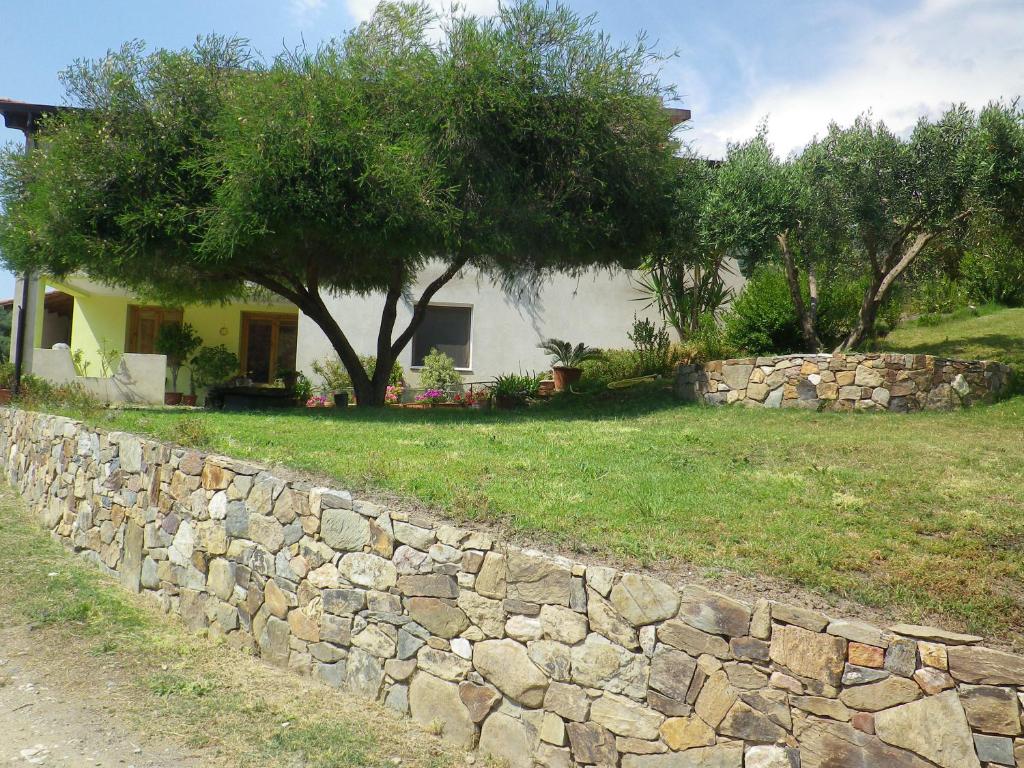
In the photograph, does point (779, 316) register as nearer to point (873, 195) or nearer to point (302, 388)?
point (873, 195)

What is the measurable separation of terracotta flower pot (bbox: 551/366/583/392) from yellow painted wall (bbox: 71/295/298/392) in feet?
24.2

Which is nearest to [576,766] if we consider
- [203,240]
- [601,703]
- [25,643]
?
[601,703]

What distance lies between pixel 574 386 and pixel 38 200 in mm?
8369

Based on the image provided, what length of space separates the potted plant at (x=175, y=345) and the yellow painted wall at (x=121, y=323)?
27 centimetres

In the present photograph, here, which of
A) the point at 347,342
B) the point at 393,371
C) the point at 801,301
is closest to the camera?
the point at 801,301

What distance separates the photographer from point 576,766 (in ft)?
14.2

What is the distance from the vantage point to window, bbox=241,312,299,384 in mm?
21375

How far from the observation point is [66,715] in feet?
17.5

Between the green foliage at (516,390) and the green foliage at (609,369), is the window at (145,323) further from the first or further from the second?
the green foliage at (609,369)

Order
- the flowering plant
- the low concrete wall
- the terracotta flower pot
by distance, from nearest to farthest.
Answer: the flowering plant < the terracotta flower pot < the low concrete wall

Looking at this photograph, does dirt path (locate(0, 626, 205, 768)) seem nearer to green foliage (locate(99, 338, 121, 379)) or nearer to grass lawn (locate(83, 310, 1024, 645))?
grass lawn (locate(83, 310, 1024, 645))

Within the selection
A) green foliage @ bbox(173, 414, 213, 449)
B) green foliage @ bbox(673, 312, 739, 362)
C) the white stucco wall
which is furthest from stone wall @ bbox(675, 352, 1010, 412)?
the white stucco wall

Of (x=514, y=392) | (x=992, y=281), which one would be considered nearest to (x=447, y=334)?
(x=514, y=392)

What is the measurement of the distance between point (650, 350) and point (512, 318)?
447 cm
